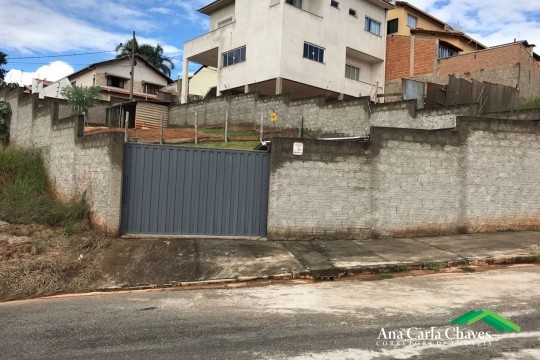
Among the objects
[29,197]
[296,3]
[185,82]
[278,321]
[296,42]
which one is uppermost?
[296,3]

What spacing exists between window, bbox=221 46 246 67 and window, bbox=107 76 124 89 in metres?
19.0

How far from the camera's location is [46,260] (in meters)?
7.30

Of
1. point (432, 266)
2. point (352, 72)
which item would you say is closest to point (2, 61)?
point (352, 72)

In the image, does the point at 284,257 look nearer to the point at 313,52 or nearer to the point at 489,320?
the point at 489,320

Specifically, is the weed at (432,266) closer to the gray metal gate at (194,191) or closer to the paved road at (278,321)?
the paved road at (278,321)

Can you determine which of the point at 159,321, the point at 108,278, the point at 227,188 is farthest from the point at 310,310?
the point at 227,188

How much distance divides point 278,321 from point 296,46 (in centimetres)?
2067

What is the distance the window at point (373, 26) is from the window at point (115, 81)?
2509cm

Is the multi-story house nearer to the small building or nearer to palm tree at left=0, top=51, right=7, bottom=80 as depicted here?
palm tree at left=0, top=51, right=7, bottom=80

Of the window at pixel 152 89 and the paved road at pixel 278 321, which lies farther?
the window at pixel 152 89

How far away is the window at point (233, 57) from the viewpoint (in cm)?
2528

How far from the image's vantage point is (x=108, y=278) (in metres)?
7.01

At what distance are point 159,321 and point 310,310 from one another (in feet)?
5.88

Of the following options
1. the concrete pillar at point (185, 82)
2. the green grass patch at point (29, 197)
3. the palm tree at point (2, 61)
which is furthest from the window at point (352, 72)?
the palm tree at point (2, 61)
